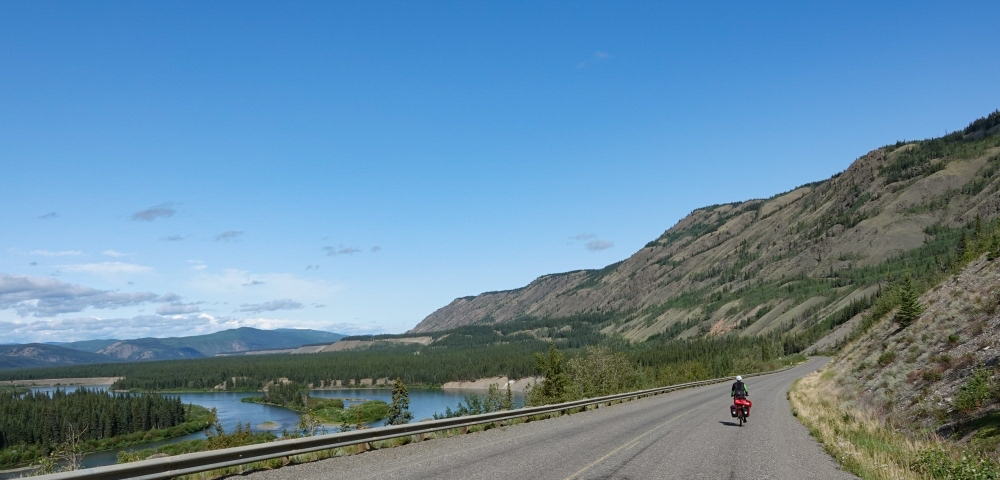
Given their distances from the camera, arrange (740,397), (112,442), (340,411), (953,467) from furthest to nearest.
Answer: (340,411) → (112,442) → (740,397) → (953,467)

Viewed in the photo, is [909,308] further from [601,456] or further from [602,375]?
[602,375]

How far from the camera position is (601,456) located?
15.2m

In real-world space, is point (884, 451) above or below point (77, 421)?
above

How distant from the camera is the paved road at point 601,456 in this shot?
12.8 metres

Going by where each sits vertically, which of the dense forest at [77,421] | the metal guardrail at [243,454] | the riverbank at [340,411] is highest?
the metal guardrail at [243,454]

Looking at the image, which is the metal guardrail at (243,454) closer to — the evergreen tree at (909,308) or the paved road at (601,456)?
the paved road at (601,456)

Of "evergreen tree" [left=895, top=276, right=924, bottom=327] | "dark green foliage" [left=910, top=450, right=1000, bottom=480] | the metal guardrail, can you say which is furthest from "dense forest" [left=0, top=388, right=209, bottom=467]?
"dark green foliage" [left=910, top=450, right=1000, bottom=480]

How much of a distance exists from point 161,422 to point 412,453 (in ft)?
434

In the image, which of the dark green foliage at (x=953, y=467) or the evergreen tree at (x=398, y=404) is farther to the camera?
the evergreen tree at (x=398, y=404)

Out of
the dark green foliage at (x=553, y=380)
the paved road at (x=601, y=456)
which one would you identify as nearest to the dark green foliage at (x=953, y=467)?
the paved road at (x=601, y=456)

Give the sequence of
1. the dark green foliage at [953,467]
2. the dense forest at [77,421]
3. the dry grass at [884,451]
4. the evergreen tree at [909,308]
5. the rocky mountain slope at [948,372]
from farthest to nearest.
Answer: the dense forest at [77,421] < the evergreen tree at [909,308] < the rocky mountain slope at [948,372] < the dry grass at [884,451] < the dark green foliage at [953,467]

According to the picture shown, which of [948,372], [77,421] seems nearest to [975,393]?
[948,372]

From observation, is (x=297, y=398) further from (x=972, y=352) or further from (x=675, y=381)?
(x=972, y=352)

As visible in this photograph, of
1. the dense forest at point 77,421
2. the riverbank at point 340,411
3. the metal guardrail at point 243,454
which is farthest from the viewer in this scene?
the riverbank at point 340,411
